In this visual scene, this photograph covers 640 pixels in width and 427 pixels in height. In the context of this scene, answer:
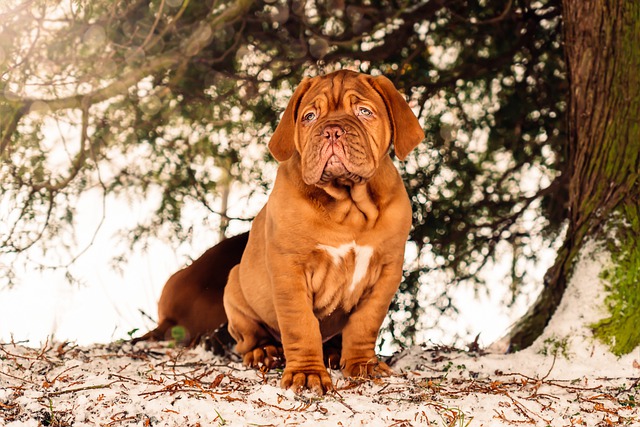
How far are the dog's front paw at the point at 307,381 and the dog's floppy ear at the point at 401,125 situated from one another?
1284 mm

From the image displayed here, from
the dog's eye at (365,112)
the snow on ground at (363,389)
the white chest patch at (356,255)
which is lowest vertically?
the snow on ground at (363,389)

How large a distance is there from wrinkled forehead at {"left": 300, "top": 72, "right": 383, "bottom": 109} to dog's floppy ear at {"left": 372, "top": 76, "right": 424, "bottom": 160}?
0.21 feet

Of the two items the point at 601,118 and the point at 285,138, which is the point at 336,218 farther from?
the point at 601,118

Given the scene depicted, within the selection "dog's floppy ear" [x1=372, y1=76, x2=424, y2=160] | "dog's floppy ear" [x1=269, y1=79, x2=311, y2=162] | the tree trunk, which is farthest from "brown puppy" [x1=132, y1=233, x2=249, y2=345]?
the tree trunk

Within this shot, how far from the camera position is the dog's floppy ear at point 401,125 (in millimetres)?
4449

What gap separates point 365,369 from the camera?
460 centimetres

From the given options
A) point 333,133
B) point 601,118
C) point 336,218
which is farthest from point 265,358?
point 601,118

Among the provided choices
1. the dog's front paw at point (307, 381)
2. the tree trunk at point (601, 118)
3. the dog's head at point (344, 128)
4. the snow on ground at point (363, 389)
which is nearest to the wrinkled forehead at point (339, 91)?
the dog's head at point (344, 128)

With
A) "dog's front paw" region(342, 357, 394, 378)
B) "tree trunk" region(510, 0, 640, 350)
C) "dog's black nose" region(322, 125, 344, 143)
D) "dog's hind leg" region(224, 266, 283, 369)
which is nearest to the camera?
"dog's black nose" region(322, 125, 344, 143)

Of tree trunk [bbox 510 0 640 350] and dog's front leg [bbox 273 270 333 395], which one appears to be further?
tree trunk [bbox 510 0 640 350]

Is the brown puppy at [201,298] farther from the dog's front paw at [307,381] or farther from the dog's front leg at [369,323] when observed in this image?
the dog's front paw at [307,381]

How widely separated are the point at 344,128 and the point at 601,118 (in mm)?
2664

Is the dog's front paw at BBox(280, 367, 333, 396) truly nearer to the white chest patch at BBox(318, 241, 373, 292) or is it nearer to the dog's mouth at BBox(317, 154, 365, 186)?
the white chest patch at BBox(318, 241, 373, 292)

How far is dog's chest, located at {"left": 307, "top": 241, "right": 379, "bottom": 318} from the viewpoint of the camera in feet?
14.7
